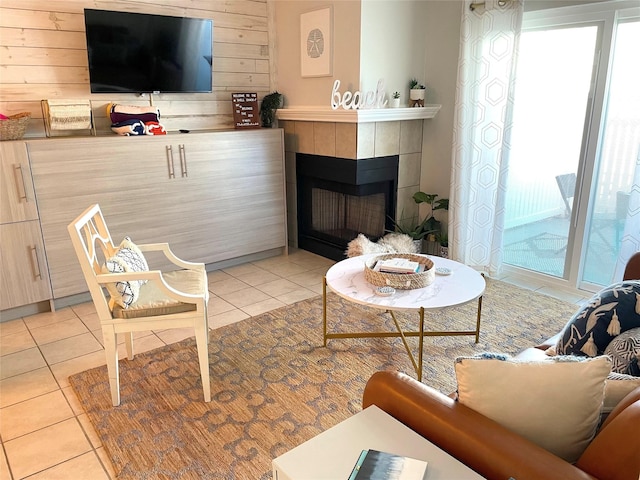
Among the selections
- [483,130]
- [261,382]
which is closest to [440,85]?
[483,130]

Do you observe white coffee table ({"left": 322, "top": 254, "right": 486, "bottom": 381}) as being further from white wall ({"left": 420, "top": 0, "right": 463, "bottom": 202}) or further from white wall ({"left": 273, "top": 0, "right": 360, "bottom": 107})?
white wall ({"left": 273, "top": 0, "right": 360, "bottom": 107})

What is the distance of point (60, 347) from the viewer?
2.89 meters

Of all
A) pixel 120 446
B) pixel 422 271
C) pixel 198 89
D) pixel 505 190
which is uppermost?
pixel 198 89

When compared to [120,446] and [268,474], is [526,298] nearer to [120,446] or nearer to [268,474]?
[268,474]

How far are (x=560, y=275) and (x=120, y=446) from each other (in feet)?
10.5

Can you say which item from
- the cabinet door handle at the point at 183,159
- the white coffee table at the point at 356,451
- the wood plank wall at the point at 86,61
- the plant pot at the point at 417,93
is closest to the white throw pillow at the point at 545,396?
the white coffee table at the point at 356,451

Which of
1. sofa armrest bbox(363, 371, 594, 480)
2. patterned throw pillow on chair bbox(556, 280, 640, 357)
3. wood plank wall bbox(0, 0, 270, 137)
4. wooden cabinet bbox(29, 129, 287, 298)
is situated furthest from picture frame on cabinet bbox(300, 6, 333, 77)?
sofa armrest bbox(363, 371, 594, 480)

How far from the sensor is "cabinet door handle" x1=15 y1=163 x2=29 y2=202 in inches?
119

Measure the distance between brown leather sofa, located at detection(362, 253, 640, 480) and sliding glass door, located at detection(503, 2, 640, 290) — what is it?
2.56m

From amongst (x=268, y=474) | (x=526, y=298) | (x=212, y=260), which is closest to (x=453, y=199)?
(x=526, y=298)

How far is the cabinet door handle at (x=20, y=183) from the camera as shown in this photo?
3.02m

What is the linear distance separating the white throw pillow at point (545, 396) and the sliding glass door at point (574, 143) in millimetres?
2464

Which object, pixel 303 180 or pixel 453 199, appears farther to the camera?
pixel 303 180

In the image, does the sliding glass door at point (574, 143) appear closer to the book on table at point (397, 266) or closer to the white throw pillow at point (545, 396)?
the book on table at point (397, 266)
